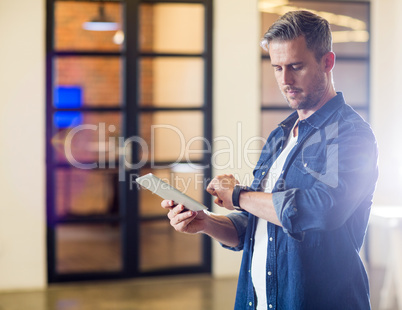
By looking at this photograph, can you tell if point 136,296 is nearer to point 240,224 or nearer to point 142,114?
point 142,114

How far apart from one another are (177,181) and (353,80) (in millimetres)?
1894

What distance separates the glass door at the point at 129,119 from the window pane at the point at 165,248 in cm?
2

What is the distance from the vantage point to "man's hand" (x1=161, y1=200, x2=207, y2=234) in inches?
62.0

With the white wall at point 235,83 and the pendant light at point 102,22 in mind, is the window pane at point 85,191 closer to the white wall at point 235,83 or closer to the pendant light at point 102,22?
the white wall at point 235,83

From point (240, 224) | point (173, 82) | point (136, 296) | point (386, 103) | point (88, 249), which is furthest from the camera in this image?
point (88, 249)

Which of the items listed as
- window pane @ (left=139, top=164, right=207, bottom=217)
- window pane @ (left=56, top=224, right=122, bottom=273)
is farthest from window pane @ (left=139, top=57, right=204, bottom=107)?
window pane @ (left=56, top=224, right=122, bottom=273)

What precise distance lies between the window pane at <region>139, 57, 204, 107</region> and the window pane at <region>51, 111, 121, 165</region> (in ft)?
1.17

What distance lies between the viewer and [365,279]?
4.81 feet

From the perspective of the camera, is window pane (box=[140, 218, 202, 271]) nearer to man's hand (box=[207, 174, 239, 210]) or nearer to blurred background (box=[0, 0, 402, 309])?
blurred background (box=[0, 0, 402, 309])

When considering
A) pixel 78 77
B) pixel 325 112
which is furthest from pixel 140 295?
pixel 325 112

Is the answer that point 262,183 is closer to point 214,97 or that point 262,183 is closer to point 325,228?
point 325,228

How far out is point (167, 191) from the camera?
1506 millimetres

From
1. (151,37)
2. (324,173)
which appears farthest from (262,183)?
(151,37)
